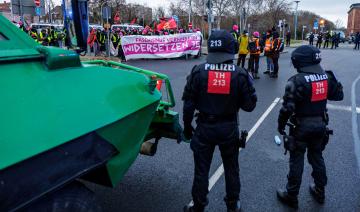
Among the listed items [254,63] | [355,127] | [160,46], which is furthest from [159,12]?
[355,127]

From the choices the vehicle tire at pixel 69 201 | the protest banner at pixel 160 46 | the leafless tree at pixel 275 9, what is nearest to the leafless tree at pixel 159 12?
the leafless tree at pixel 275 9

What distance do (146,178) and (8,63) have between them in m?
2.41

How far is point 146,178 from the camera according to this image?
422 centimetres

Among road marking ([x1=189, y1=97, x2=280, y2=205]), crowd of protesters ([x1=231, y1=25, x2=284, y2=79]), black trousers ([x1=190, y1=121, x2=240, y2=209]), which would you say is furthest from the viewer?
crowd of protesters ([x1=231, y1=25, x2=284, y2=79])

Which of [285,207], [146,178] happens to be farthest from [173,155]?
[285,207]

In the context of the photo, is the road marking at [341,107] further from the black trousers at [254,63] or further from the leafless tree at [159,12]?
the leafless tree at [159,12]

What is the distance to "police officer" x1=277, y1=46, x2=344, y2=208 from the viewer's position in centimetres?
339

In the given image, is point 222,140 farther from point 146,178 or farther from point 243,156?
point 243,156

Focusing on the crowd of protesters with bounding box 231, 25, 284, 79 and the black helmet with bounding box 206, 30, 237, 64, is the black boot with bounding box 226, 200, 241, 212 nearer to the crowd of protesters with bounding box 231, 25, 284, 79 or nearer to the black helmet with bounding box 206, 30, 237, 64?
the black helmet with bounding box 206, 30, 237, 64

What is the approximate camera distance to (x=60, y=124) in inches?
78.5

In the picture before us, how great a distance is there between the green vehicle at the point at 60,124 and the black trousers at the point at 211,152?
26.4 inches

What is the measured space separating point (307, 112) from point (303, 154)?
45cm

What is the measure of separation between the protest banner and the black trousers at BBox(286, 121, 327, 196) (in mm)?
15737

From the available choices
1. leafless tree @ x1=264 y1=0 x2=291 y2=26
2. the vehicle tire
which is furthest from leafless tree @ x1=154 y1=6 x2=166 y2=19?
the vehicle tire
